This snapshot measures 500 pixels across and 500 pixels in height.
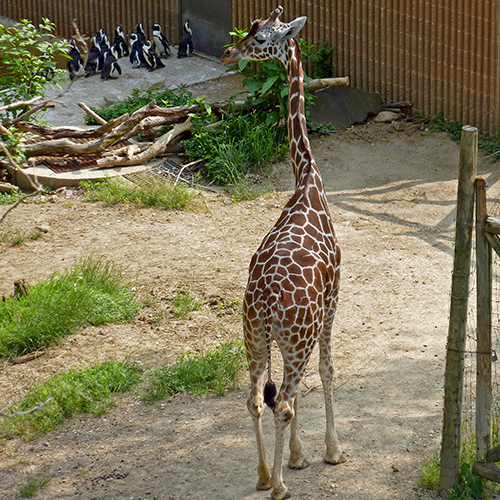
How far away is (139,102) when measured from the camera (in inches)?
482

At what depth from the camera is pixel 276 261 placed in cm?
480

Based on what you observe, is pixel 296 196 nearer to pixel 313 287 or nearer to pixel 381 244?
pixel 313 287

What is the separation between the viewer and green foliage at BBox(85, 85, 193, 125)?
12016 millimetres

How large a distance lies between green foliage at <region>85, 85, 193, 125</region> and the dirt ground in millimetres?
2277

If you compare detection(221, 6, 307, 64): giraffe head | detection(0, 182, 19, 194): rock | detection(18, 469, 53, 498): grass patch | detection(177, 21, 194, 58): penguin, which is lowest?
detection(18, 469, 53, 498): grass patch

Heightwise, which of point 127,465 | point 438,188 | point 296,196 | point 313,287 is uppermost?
point 296,196

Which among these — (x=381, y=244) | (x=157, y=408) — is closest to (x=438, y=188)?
(x=381, y=244)

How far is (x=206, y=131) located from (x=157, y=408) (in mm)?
6050

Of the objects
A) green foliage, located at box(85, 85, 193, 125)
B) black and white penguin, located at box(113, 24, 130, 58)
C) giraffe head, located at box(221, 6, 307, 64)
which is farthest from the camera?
black and white penguin, located at box(113, 24, 130, 58)

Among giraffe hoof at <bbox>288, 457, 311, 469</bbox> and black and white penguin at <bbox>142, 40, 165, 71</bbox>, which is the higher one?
black and white penguin at <bbox>142, 40, 165, 71</bbox>

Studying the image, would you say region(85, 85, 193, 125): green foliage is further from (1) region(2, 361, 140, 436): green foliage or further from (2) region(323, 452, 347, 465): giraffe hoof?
(2) region(323, 452, 347, 465): giraffe hoof

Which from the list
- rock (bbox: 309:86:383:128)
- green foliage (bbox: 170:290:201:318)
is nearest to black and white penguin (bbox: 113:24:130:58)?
rock (bbox: 309:86:383:128)

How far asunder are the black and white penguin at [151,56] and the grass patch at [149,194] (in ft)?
15.2

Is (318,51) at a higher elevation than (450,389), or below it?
higher
